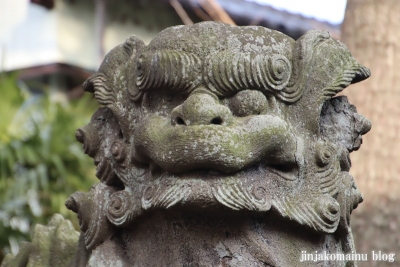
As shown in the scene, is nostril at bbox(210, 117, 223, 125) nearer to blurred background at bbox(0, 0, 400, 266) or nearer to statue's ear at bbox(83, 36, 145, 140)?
statue's ear at bbox(83, 36, 145, 140)

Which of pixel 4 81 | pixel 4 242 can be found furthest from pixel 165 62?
pixel 4 81

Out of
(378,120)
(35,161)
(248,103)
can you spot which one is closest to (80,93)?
(35,161)

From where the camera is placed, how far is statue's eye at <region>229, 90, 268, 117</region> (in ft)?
8.06

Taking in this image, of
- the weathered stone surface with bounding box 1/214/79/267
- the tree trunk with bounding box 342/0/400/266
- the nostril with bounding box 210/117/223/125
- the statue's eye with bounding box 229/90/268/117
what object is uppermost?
the tree trunk with bounding box 342/0/400/266

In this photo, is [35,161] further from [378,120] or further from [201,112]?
[201,112]

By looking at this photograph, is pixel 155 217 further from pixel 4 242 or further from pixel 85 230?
pixel 4 242

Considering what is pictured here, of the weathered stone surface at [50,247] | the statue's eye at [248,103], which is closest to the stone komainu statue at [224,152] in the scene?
the statue's eye at [248,103]

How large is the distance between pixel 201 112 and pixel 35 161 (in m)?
3.88

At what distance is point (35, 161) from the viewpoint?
607cm

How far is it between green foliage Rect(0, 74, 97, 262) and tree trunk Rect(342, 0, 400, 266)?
2173 millimetres

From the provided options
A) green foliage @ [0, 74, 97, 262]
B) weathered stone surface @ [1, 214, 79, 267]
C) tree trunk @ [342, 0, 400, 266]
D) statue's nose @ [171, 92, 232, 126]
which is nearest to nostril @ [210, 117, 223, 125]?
statue's nose @ [171, 92, 232, 126]

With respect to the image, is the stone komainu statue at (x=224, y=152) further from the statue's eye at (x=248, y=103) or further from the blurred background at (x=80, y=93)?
the blurred background at (x=80, y=93)

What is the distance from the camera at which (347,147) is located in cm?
267

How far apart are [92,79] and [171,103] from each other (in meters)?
0.32
